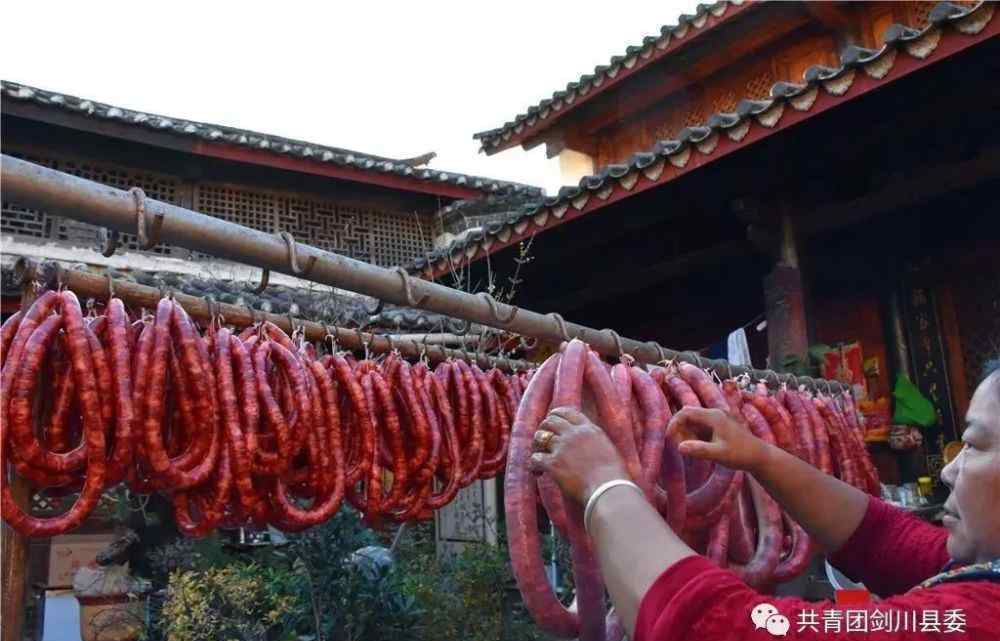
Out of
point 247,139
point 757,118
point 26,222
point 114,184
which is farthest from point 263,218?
point 757,118

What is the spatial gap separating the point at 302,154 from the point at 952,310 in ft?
27.9

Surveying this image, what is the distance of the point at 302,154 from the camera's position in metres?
11.0

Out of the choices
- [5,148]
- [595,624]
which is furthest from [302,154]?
[595,624]

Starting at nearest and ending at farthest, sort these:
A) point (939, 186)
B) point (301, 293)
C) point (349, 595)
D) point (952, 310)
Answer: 1. point (939, 186)
2. point (952, 310)
3. point (349, 595)
4. point (301, 293)

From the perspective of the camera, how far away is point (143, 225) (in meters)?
1.65

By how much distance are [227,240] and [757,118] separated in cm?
342

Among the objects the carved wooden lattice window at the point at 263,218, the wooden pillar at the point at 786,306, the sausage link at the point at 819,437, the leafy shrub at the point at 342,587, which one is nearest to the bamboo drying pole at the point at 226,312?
the sausage link at the point at 819,437

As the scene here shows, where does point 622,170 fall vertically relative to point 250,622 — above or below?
above

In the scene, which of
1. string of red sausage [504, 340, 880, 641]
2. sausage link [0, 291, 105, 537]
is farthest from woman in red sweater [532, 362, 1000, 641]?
sausage link [0, 291, 105, 537]

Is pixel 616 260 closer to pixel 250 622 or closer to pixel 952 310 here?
pixel 952 310

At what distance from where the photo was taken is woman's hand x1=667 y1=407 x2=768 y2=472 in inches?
76.0

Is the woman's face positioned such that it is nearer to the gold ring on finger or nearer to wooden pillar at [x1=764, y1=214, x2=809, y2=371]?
the gold ring on finger

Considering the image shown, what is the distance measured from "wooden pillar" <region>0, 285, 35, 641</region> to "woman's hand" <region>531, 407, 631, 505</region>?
135 centimetres

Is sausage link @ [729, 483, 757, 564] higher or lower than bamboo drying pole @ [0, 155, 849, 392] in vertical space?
lower
